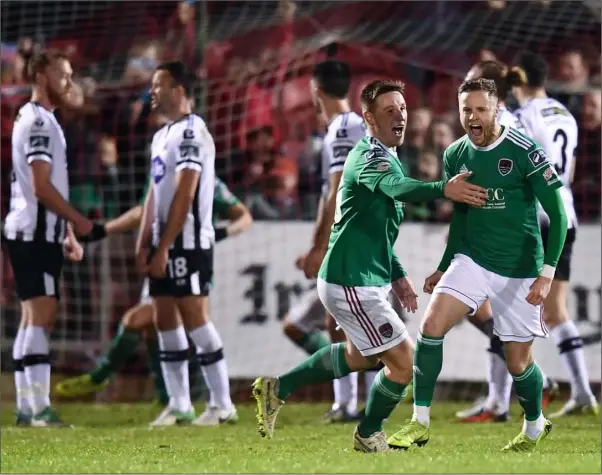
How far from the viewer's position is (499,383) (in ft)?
28.3

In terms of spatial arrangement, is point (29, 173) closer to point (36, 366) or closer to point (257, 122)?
point (36, 366)

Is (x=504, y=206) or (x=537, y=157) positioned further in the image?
(x=504, y=206)

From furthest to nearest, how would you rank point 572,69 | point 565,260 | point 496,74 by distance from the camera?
point 572,69 < point 565,260 < point 496,74

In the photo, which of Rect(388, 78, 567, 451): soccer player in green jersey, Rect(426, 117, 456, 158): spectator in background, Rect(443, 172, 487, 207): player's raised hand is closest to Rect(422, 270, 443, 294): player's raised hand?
Rect(388, 78, 567, 451): soccer player in green jersey

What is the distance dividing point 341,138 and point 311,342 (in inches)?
76.5

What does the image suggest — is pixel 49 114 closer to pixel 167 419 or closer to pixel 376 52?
pixel 167 419

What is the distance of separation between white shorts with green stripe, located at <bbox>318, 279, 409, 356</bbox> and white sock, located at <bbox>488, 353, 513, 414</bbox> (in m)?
2.63

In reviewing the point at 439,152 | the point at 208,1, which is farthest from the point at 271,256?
the point at 208,1

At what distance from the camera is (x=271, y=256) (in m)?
10.5

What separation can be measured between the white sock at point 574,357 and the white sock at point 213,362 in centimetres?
238

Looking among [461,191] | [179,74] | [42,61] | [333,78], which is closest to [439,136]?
[333,78]

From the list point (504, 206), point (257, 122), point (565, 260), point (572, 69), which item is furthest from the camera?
point (257, 122)

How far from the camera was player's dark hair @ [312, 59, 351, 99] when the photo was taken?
843 cm

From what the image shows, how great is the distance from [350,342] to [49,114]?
3.29 meters
